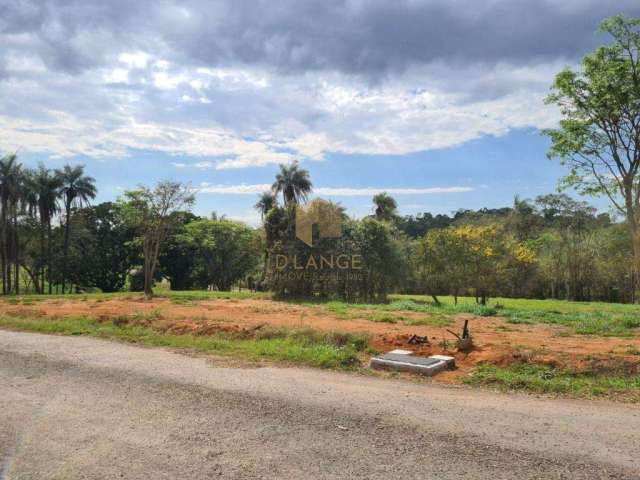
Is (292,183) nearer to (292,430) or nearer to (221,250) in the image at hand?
(221,250)

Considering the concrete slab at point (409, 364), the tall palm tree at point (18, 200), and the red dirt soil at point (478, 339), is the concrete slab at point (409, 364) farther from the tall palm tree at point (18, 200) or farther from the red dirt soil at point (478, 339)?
the tall palm tree at point (18, 200)

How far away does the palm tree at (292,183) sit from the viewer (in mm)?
40344

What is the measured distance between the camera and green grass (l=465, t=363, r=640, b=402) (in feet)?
21.5

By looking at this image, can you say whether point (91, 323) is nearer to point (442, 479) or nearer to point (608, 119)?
point (442, 479)

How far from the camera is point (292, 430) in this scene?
16.6 feet

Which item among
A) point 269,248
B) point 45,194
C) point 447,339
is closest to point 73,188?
point 45,194

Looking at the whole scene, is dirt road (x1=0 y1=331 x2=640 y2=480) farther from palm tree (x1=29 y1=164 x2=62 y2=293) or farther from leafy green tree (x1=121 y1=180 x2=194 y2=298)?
palm tree (x1=29 y1=164 x2=62 y2=293)

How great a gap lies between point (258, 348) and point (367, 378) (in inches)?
119

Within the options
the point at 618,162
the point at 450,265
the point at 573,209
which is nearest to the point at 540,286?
the point at 573,209

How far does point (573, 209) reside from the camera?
51.0m

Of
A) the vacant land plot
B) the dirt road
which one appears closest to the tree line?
the vacant land plot

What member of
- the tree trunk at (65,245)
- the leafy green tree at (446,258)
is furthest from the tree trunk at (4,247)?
the leafy green tree at (446,258)

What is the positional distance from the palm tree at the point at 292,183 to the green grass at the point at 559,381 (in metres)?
33.5

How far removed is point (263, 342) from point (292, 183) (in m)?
30.9
